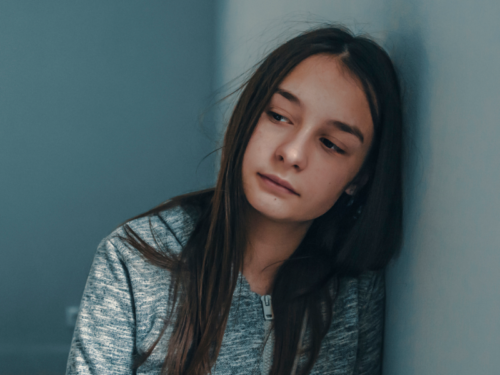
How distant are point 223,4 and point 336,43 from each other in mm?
1223

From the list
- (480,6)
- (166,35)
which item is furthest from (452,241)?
(166,35)

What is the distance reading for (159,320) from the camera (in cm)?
68

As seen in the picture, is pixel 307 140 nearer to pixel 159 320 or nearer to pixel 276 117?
pixel 276 117

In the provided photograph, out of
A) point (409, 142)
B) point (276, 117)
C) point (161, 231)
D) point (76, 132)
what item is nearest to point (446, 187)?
point (409, 142)

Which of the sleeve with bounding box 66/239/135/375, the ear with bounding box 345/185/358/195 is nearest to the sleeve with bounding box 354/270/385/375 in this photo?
the ear with bounding box 345/185/358/195

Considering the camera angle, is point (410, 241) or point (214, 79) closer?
point (410, 241)

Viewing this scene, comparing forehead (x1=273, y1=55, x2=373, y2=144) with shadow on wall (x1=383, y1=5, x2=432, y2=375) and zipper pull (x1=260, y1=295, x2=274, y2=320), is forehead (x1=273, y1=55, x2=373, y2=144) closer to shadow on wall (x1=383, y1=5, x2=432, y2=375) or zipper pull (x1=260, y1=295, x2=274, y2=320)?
shadow on wall (x1=383, y1=5, x2=432, y2=375)

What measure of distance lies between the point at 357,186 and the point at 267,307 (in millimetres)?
244

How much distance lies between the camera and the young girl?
63cm

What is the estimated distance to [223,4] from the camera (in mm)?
1756

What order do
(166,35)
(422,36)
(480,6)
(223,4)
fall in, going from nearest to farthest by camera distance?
(480,6)
(422,36)
(223,4)
(166,35)

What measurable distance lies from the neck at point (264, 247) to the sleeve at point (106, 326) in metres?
0.20

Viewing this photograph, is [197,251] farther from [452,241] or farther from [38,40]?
[38,40]

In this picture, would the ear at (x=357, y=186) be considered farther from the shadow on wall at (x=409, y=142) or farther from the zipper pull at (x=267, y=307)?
the zipper pull at (x=267, y=307)
